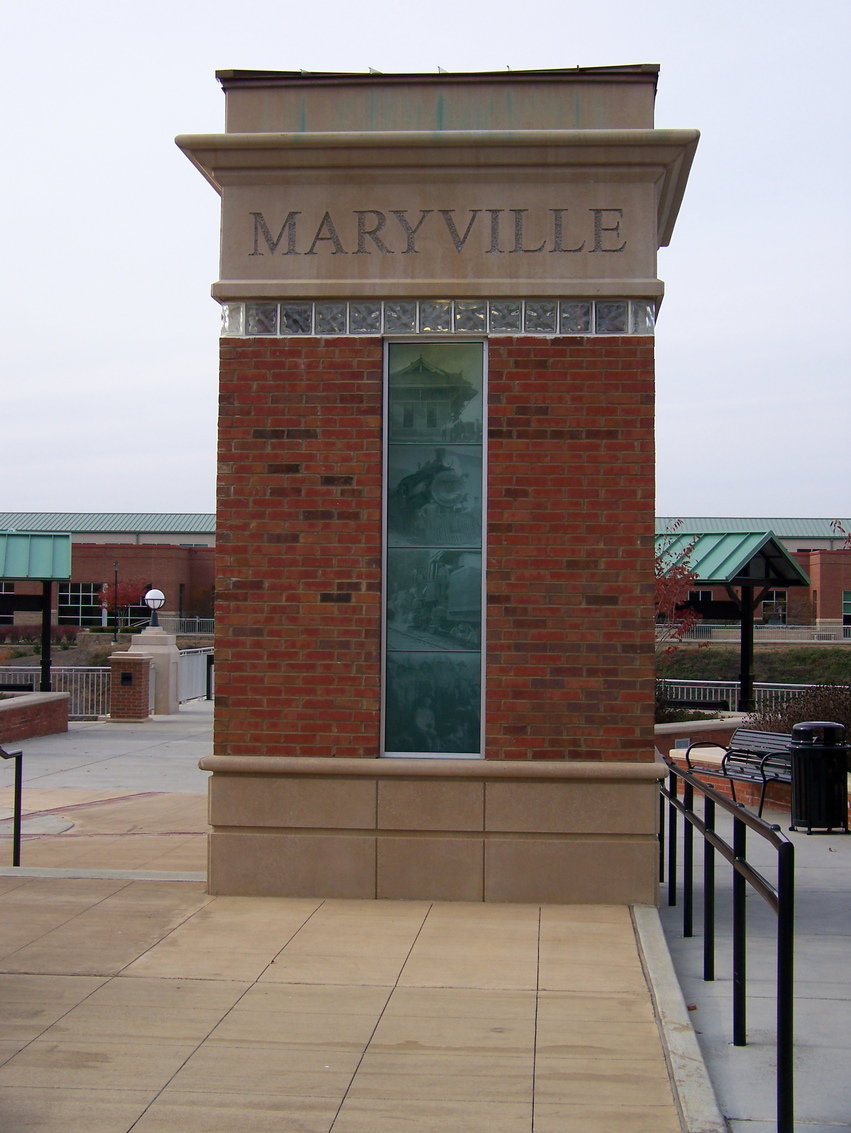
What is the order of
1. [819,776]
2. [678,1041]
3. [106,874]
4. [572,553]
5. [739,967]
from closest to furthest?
[678,1041]
[739,967]
[572,553]
[106,874]
[819,776]

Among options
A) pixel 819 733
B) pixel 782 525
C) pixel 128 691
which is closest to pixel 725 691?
pixel 128 691

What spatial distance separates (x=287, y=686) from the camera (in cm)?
784

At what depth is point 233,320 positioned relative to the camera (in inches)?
315

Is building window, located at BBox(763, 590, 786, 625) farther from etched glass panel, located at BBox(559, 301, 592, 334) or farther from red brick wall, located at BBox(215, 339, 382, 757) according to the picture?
red brick wall, located at BBox(215, 339, 382, 757)

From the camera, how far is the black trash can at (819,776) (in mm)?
10922

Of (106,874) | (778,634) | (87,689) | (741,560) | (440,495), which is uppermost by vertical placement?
(741,560)

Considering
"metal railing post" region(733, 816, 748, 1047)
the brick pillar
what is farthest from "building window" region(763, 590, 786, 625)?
"metal railing post" region(733, 816, 748, 1047)

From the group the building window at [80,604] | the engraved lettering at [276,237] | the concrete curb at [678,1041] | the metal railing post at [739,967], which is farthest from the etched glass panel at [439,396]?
the building window at [80,604]

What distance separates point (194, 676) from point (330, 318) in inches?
823

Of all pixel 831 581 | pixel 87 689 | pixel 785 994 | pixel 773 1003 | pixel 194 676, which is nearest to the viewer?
pixel 785 994

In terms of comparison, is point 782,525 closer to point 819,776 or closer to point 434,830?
point 819,776

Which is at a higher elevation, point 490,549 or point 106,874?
point 490,549

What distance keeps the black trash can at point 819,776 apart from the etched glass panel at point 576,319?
16.3 ft

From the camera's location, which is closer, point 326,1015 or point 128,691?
point 326,1015
